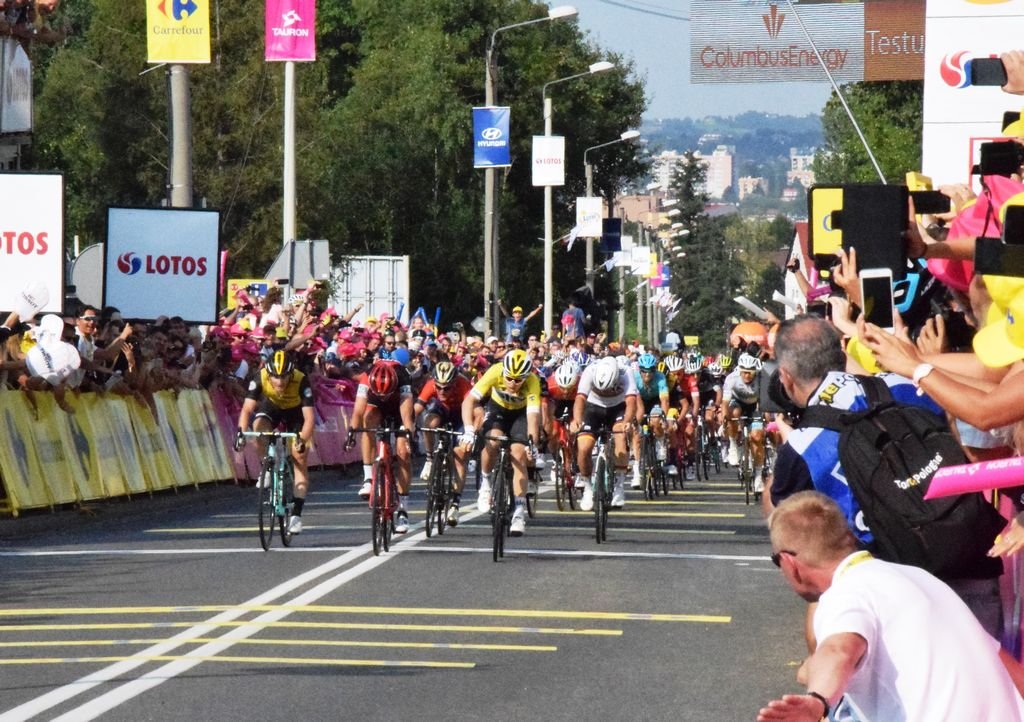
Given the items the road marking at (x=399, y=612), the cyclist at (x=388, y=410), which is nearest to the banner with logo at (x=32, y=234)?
the cyclist at (x=388, y=410)

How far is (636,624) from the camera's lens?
12.8m

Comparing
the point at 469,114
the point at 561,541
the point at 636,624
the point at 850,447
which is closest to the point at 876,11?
the point at 469,114

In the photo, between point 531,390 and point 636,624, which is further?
point 531,390

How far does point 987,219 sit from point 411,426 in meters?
12.3

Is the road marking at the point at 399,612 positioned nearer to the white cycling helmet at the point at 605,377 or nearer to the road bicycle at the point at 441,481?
the road bicycle at the point at 441,481

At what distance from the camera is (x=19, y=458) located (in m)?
19.5

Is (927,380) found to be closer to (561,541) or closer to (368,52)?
(561,541)

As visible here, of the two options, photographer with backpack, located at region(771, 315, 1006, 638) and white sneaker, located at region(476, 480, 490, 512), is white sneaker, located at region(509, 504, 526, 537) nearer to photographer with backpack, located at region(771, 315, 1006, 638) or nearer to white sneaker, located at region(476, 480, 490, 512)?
white sneaker, located at region(476, 480, 490, 512)

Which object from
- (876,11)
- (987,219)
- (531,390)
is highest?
(876,11)

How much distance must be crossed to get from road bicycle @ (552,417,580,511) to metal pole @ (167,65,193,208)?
20.8 ft

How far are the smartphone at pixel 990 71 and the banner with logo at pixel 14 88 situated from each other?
30.7m

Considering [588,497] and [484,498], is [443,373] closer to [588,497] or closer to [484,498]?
[588,497]

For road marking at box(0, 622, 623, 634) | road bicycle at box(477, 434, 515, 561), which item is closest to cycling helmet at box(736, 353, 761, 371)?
road bicycle at box(477, 434, 515, 561)

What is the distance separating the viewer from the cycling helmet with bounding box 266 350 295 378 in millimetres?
18031
